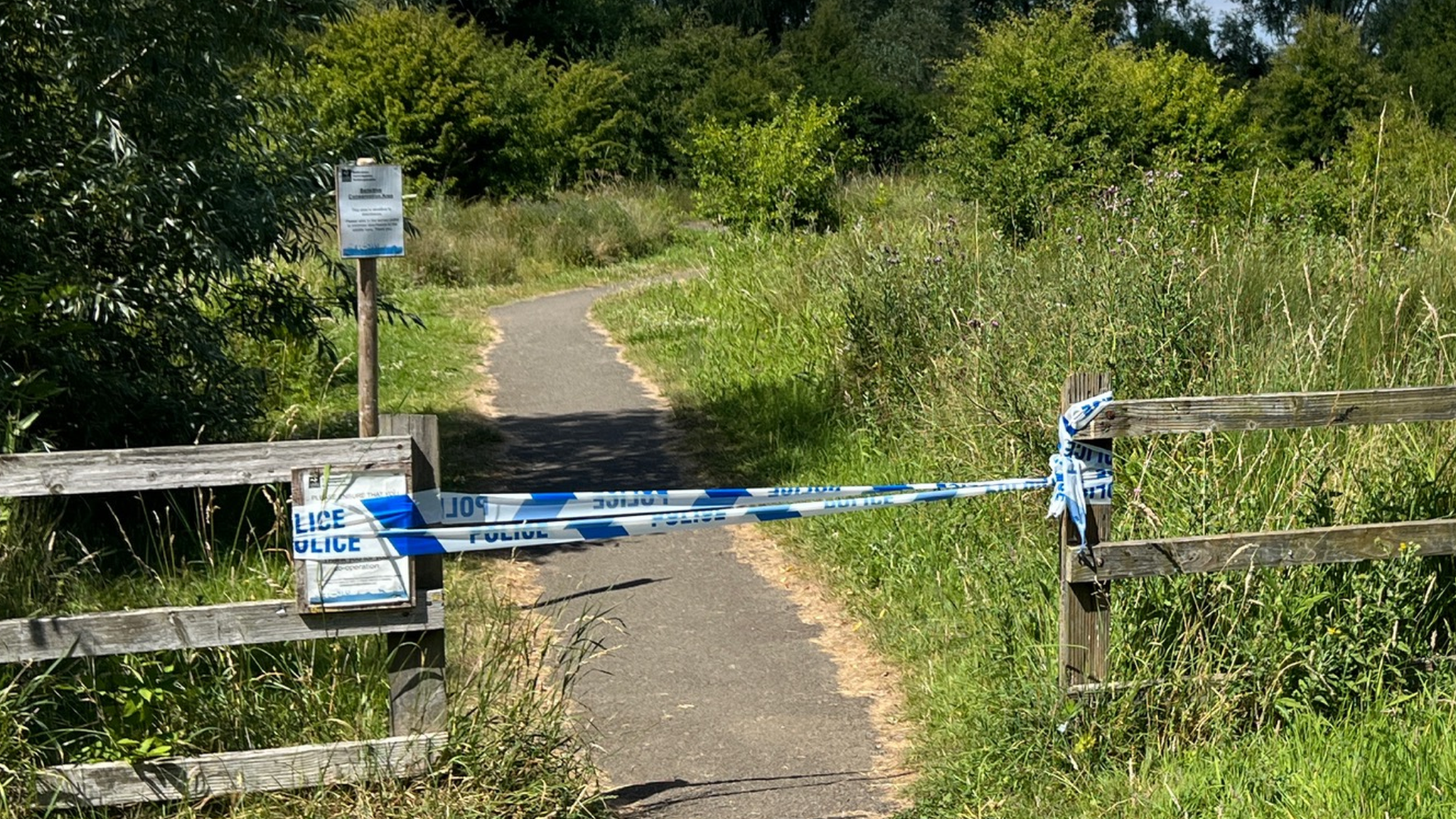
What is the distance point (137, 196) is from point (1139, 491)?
521 centimetres

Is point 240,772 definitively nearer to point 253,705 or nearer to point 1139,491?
point 253,705

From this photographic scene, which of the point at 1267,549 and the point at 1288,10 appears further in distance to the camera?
the point at 1288,10

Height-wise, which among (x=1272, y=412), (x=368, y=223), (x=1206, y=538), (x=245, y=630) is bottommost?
(x=245, y=630)

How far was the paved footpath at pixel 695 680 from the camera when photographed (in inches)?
212

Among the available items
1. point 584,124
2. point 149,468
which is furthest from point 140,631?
point 584,124

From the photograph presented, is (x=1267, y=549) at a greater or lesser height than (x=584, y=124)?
lesser

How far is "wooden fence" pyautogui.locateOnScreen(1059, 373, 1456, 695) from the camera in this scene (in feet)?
16.2

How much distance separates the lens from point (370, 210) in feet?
18.9

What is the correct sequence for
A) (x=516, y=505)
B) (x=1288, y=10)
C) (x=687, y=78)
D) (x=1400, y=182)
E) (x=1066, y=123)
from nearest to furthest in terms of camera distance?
(x=516, y=505) → (x=1400, y=182) → (x=1066, y=123) → (x=687, y=78) → (x=1288, y=10)

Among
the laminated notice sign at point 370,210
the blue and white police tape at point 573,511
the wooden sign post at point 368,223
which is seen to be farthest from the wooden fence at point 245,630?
the laminated notice sign at point 370,210

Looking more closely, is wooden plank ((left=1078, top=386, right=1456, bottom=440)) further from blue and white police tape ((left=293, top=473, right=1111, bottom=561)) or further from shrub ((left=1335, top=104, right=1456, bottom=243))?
shrub ((left=1335, top=104, right=1456, bottom=243))

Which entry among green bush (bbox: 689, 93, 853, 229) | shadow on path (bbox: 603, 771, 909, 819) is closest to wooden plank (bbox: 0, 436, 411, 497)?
shadow on path (bbox: 603, 771, 909, 819)

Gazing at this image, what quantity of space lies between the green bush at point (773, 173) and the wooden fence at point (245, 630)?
45.2ft

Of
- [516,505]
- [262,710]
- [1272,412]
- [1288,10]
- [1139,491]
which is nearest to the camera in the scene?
[262,710]
